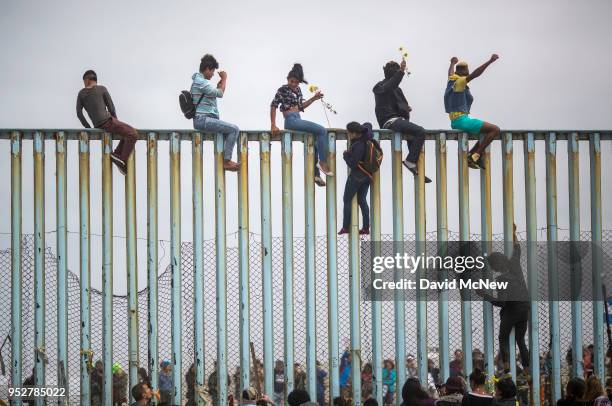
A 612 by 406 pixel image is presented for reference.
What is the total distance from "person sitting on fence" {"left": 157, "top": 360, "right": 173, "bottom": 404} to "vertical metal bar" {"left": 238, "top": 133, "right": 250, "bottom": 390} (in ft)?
3.59

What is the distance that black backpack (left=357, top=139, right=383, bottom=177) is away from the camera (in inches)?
675

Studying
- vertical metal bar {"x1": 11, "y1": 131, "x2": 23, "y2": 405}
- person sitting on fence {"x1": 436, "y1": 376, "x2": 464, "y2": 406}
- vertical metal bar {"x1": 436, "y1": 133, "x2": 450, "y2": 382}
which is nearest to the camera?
person sitting on fence {"x1": 436, "y1": 376, "x2": 464, "y2": 406}

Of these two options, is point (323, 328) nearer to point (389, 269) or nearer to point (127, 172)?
point (389, 269)

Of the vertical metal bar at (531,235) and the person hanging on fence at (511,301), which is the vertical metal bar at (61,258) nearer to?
the person hanging on fence at (511,301)

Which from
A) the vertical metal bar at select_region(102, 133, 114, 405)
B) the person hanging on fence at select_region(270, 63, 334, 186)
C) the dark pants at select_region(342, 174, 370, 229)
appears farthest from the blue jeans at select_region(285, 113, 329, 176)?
the vertical metal bar at select_region(102, 133, 114, 405)

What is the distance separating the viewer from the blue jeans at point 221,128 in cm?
1698

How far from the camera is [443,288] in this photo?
683 inches

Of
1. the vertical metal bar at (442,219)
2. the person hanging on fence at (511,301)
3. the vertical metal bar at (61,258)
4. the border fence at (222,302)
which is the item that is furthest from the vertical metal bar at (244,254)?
the person hanging on fence at (511,301)

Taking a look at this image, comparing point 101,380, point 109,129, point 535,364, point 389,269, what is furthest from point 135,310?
point 535,364

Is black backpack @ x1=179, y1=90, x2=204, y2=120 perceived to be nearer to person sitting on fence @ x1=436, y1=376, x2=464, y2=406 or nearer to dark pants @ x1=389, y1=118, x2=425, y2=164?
dark pants @ x1=389, y1=118, x2=425, y2=164

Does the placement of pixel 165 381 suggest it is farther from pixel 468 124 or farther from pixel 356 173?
pixel 468 124

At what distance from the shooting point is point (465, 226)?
57.1 ft

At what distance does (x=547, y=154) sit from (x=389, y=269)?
279cm

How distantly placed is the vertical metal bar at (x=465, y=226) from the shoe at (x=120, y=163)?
15.2 ft
